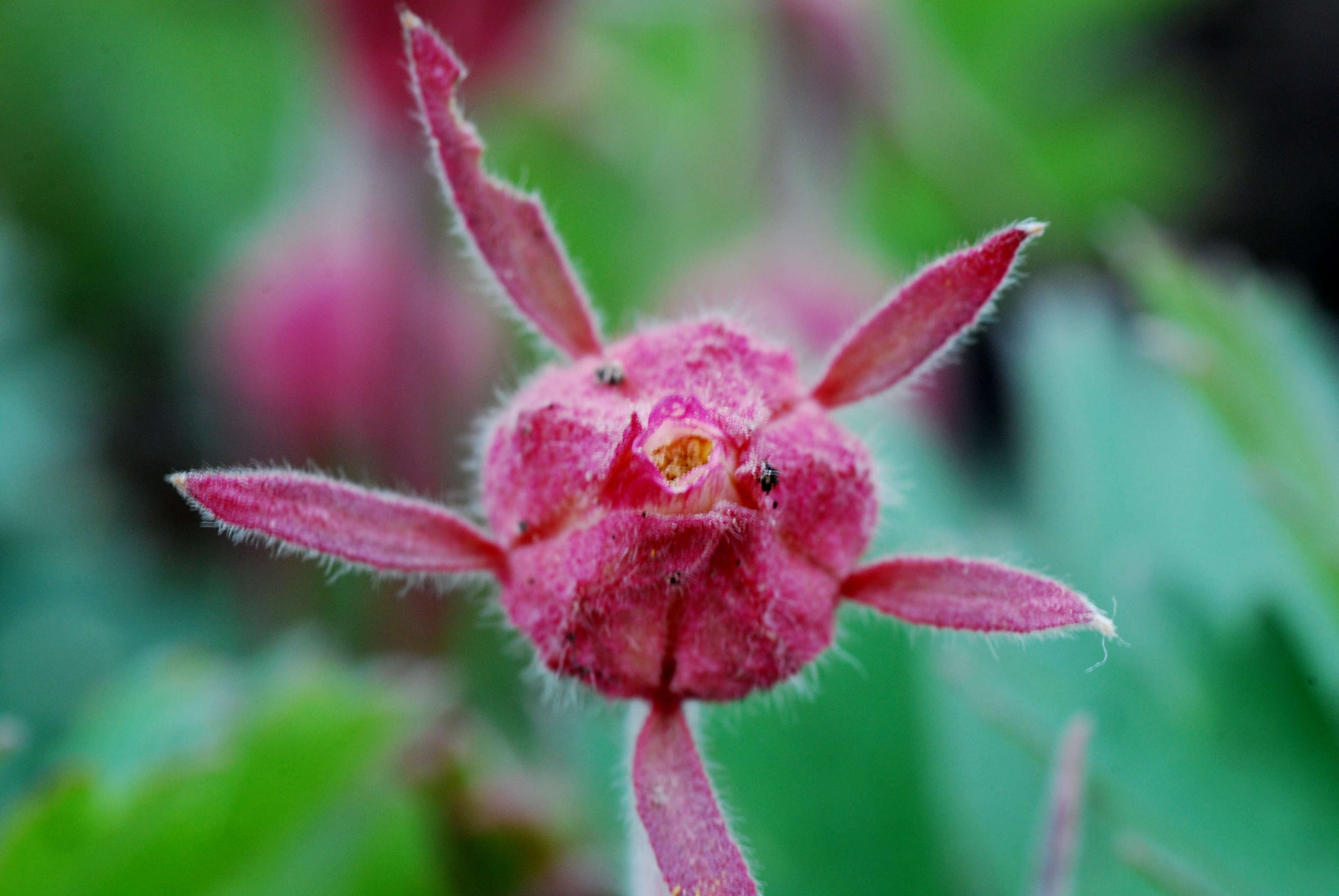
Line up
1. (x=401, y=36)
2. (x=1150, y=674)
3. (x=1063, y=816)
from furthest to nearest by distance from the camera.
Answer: (x=401, y=36), (x=1150, y=674), (x=1063, y=816)

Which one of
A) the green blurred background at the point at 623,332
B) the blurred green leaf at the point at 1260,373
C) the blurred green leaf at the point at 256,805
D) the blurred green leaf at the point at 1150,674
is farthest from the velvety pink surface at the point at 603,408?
the blurred green leaf at the point at 1260,373

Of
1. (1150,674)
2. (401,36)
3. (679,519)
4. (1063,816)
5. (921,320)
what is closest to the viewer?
(679,519)

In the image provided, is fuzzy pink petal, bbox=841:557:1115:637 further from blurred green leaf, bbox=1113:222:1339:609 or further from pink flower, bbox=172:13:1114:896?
blurred green leaf, bbox=1113:222:1339:609

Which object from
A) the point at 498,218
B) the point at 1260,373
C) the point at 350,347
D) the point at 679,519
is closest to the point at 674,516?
the point at 679,519

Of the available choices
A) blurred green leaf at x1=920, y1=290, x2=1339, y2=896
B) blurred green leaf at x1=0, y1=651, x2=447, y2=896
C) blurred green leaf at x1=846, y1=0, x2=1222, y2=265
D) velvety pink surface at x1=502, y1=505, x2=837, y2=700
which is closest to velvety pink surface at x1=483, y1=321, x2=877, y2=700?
velvety pink surface at x1=502, y1=505, x2=837, y2=700

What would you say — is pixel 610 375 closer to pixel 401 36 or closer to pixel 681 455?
pixel 681 455

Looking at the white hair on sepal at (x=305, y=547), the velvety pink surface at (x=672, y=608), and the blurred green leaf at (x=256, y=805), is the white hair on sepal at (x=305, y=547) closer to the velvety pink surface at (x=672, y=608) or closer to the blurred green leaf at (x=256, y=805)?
the velvety pink surface at (x=672, y=608)

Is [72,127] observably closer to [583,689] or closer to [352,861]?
[352,861]

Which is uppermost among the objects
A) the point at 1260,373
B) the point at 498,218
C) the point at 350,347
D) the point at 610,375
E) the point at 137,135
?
the point at 137,135
